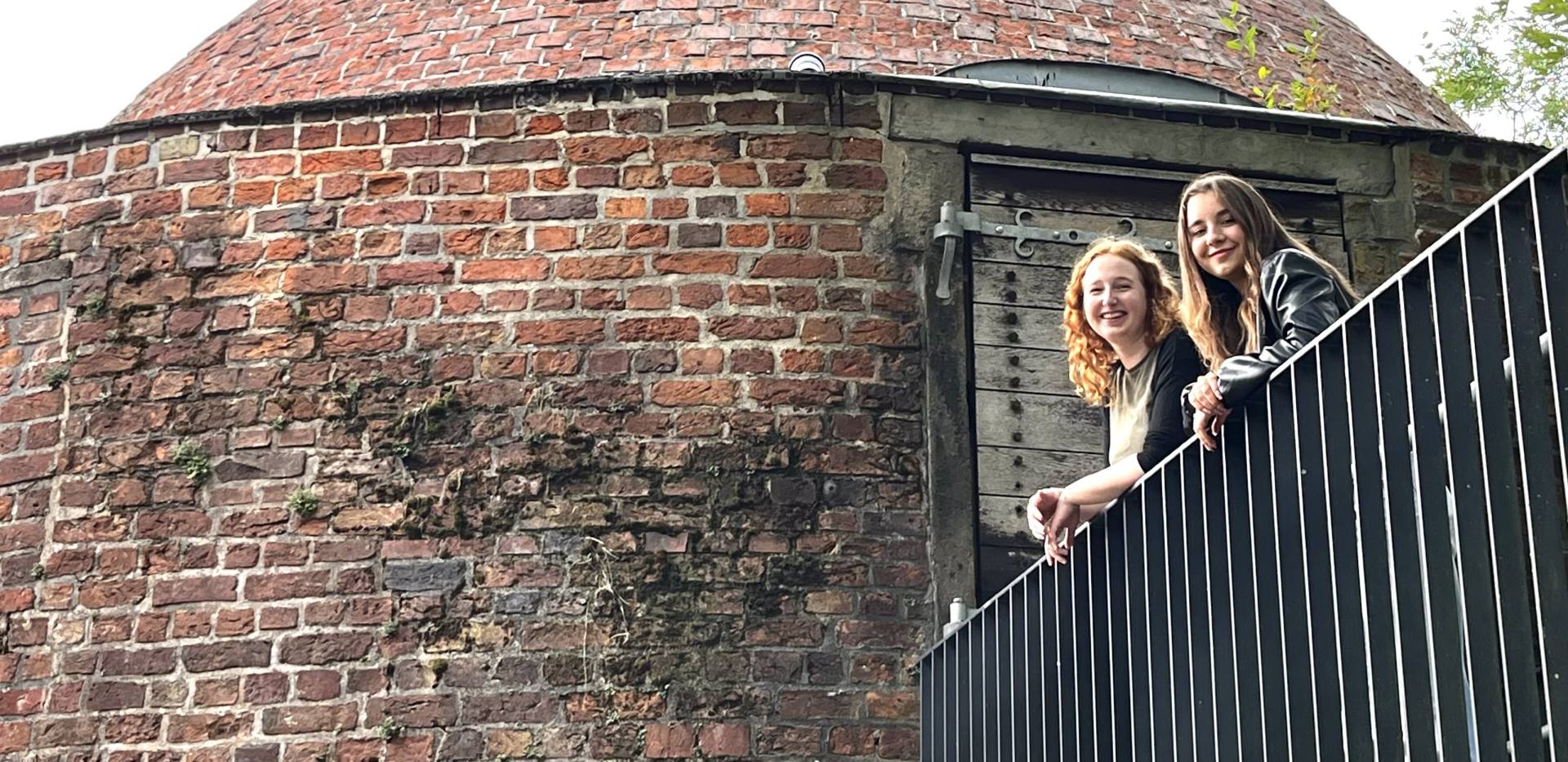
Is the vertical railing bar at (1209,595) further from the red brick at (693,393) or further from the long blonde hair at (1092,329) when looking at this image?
the red brick at (693,393)

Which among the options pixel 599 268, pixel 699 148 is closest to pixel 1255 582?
pixel 599 268

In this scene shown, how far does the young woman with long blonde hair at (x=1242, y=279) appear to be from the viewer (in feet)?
10.4

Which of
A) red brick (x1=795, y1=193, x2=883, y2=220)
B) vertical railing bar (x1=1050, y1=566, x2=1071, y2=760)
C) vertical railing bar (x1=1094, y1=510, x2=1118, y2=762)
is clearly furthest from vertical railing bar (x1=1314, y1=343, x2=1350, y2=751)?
red brick (x1=795, y1=193, x2=883, y2=220)

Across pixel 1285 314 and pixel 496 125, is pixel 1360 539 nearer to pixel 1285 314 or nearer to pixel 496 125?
pixel 1285 314

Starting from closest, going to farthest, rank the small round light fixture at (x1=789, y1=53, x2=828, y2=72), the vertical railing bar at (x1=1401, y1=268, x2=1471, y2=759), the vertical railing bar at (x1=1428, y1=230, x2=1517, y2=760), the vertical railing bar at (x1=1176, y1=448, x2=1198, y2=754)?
the vertical railing bar at (x1=1428, y1=230, x2=1517, y2=760) → the vertical railing bar at (x1=1401, y1=268, x2=1471, y2=759) → the vertical railing bar at (x1=1176, y1=448, x2=1198, y2=754) → the small round light fixture at (x1=789, y1=53, x2=828, y2=72)

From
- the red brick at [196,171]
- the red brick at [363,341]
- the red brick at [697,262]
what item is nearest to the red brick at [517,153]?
the red brick at [697,262]

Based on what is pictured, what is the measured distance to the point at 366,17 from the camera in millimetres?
9398

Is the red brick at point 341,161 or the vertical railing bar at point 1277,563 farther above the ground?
the red brick at point 341,161

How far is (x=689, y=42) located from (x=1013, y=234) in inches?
101

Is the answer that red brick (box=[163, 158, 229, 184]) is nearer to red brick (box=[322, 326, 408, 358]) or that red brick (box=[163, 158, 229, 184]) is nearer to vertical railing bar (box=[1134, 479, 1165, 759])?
red brick (box=[322, 326, 408, 358])

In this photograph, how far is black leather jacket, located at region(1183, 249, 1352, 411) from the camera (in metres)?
2.88

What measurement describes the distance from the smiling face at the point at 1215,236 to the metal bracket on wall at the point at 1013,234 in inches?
117

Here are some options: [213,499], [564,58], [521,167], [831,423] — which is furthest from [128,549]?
[564,58]

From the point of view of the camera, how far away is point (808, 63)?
8336 millimetres
